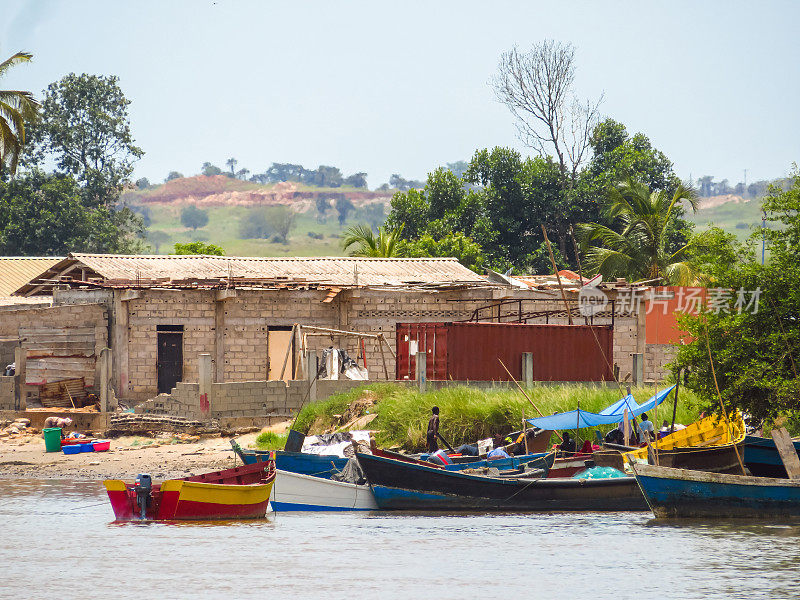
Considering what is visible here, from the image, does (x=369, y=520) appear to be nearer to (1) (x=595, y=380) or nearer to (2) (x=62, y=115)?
(1) (x=595, y=380)

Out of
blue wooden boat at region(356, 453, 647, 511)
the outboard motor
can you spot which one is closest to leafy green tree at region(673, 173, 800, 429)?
blue wooden boat at region(356, 453, 647, 511)

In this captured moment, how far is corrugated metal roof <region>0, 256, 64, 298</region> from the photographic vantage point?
39.6m

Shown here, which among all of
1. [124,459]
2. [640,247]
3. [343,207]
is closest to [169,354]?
[124,459]

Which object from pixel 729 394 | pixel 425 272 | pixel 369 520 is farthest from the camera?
pixel 425 272

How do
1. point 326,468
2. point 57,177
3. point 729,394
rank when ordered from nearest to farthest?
point 729,394, point 326,468, point 57,177

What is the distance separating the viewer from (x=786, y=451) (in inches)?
699

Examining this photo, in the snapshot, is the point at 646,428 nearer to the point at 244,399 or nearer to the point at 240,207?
the point at 244,399

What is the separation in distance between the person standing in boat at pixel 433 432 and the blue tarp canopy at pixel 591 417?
1.85 meters

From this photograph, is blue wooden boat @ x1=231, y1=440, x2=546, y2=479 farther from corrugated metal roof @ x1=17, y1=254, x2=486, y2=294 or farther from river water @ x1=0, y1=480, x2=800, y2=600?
corrugated metal roof @ x1=17, y1=254, x2=486, y2=294

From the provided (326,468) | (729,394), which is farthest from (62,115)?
(729,394)

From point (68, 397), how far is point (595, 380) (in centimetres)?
1394

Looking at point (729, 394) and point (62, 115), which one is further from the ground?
point (62, 115)

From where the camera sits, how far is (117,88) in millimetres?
61625

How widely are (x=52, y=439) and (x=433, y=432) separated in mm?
9684
